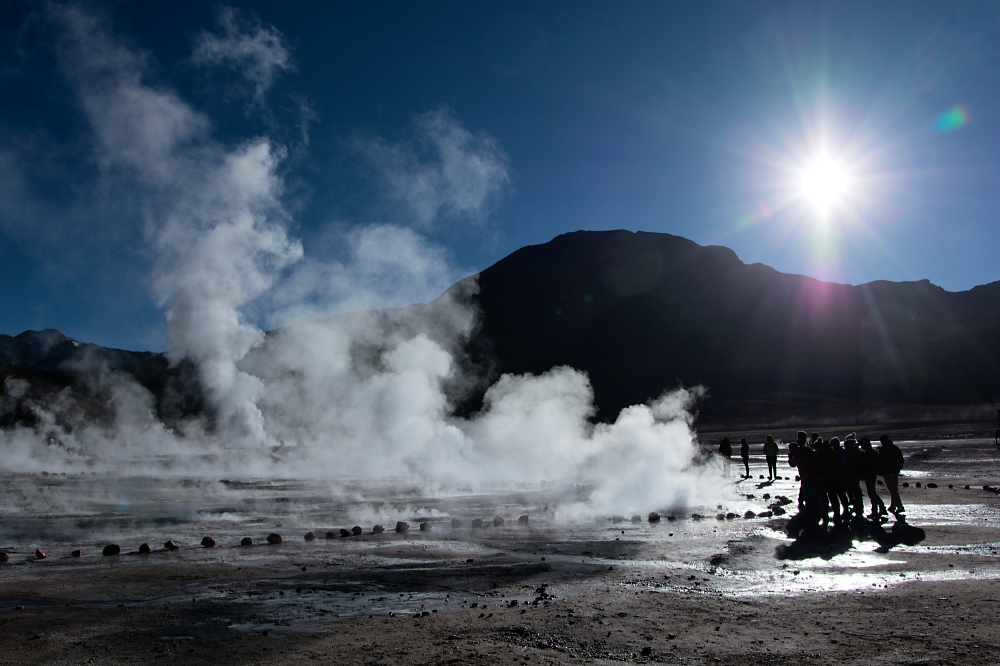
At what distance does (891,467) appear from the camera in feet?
47.6

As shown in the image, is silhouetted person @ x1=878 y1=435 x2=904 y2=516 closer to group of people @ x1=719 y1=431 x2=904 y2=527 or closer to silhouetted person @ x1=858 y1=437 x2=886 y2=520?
group of people @ x1=719 y1=431 x2=904 y2=527

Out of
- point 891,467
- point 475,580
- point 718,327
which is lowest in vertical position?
point 475,580

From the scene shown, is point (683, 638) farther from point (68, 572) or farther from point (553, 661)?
point (68, 572)

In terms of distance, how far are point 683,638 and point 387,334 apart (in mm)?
62098

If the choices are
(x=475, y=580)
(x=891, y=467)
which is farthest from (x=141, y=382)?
(x=891, y=467)

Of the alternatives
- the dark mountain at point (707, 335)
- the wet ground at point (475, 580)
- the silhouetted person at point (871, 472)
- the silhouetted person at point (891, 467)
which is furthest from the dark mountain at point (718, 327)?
the wet ground at point (475, 580)

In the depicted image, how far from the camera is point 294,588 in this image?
912 centimetres

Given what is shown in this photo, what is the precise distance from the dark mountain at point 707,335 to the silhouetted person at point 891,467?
58843 millimetres

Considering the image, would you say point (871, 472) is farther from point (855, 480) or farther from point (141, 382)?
point (141, 382)

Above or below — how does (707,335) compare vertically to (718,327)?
below

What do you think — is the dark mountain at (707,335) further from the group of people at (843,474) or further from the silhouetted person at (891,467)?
the silhouetted person at (891,467)

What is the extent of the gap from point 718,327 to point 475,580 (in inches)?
5402

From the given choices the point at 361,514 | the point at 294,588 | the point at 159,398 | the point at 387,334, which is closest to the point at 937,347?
the point at 387,334

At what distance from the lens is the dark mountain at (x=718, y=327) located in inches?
4301
